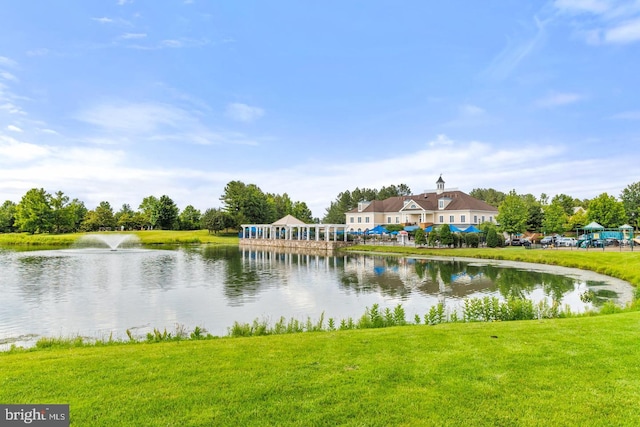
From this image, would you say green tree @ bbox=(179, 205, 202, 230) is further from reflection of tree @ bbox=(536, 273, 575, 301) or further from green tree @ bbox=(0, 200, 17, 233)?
reflection of tree @ bbox=(536, 273, 575, 301)

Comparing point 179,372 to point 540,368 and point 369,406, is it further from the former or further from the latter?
point 540,368

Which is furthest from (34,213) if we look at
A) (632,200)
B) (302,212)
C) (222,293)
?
(632,200)

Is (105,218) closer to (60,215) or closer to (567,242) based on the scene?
(60,215)

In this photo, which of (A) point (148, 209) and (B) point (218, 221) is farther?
(A) point (148, 209)

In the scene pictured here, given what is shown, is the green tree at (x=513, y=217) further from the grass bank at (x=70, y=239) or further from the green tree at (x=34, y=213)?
the green tree at (x=34, y=213)

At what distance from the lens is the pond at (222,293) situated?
1233 centimetres

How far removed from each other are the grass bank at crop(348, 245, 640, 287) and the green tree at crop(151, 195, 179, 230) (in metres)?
57.8

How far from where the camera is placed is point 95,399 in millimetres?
4367

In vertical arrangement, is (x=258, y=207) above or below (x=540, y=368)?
above

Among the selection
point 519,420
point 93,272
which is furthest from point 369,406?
point 93,272

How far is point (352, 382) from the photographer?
190 inches

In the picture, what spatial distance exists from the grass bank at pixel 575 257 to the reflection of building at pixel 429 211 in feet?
56.6

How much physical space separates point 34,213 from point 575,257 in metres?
78.1

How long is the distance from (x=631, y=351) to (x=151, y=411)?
6612 mm
